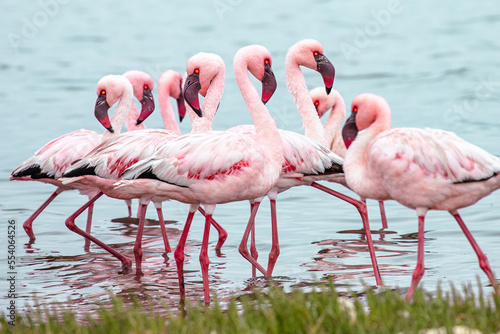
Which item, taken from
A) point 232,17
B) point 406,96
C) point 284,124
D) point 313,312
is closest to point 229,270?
point 313,312

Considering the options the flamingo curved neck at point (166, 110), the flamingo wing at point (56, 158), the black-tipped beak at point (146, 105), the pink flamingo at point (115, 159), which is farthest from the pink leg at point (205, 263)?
the flamingo curved neck at point (166, 110)

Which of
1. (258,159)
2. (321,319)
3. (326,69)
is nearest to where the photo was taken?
(321,319)

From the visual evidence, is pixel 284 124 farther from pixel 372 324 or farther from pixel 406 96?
pixel 372 324

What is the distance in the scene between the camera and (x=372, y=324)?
435cm

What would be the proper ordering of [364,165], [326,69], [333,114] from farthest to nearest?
[333,114], [326,69], [364,165]

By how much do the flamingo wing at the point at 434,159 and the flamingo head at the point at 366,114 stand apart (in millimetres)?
462

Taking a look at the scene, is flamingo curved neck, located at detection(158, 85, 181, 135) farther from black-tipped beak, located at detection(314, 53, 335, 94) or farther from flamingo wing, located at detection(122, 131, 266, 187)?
flamingo wing, located at detection(122, 131, 266, 187)

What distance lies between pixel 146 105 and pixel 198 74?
1.89m

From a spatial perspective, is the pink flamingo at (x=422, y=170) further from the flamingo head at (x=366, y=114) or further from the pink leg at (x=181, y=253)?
the pink leg at (x=181, y=253)

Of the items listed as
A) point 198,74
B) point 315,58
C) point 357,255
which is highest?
point 315,58

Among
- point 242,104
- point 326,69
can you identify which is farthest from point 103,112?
point 242,104

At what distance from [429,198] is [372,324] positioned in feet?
5.67

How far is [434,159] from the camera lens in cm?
A: 571

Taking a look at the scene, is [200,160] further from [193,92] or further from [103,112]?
[103,112]
